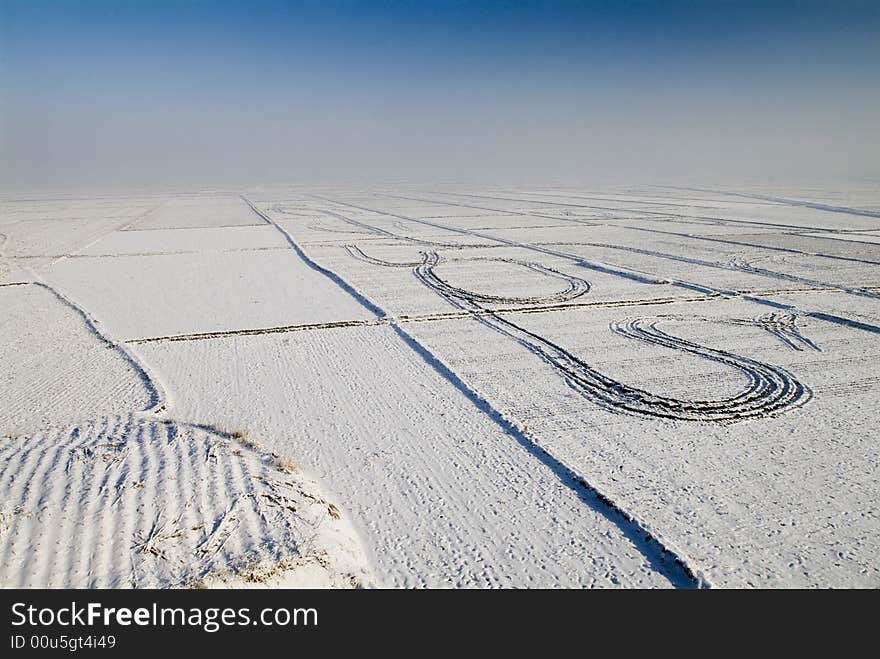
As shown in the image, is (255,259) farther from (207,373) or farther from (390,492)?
(390,492)

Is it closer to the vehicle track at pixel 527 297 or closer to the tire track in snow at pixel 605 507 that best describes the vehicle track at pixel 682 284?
the vehicle track at pixel 527 297

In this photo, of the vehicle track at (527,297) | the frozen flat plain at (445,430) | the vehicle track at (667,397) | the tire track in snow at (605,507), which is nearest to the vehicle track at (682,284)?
the frozen flat plain at (445,430)

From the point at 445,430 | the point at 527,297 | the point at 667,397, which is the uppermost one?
the point at 667,397

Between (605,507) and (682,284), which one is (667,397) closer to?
(605,507)

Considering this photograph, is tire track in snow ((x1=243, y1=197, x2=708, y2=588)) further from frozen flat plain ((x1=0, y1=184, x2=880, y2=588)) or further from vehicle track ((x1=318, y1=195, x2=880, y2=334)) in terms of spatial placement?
vehicle track ((x1=318, y1=195, x2=880, y2=334))

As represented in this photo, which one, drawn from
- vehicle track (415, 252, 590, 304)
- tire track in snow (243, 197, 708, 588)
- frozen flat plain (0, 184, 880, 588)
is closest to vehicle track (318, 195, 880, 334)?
frozen flat plain (0, 184, 880, 588)

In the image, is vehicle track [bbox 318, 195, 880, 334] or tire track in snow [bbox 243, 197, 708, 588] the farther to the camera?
vehicle track [bbox 318, 195, 880, 334]

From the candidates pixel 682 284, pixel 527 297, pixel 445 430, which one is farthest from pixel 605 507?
pixel 682 284
